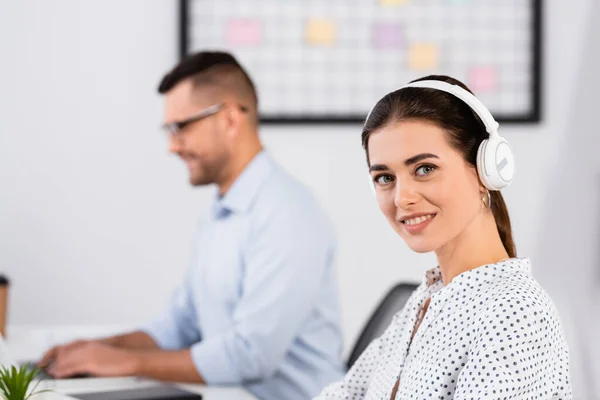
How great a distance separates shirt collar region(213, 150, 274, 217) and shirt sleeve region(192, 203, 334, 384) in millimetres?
85

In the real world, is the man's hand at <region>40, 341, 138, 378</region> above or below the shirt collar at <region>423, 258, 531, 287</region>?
below

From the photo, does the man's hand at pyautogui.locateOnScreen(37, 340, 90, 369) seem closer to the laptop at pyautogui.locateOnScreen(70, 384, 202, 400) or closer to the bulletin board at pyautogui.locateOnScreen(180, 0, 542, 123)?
the laptop at pyautogui.locateOnScreen(70, 384, 202, 400)

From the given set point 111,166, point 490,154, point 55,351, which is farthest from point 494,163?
point 111,166

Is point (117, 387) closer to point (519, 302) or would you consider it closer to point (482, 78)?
point (519, 302)

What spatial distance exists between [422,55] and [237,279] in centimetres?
125

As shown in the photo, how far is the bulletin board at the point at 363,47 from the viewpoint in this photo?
9.86ft

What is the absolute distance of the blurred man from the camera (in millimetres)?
1960

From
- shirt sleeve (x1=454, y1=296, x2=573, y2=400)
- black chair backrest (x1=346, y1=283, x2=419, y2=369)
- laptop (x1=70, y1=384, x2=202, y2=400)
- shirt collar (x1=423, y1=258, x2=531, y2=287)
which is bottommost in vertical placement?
laptop (x1=70, y1=384, x2=202, y2=400)

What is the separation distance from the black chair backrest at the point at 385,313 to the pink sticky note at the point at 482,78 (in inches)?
52.3

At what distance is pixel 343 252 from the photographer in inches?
120

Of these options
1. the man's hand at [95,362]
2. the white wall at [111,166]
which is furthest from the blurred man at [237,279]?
the white wall at [111,166]

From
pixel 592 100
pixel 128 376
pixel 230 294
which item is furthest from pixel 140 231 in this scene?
pixel 592 100

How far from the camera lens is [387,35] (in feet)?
9.95

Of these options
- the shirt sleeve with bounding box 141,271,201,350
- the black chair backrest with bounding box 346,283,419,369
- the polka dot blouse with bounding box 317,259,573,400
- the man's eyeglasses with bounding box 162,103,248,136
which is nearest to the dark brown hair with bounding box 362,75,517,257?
the polka dot blouse with bounding box 317,259,573,400
